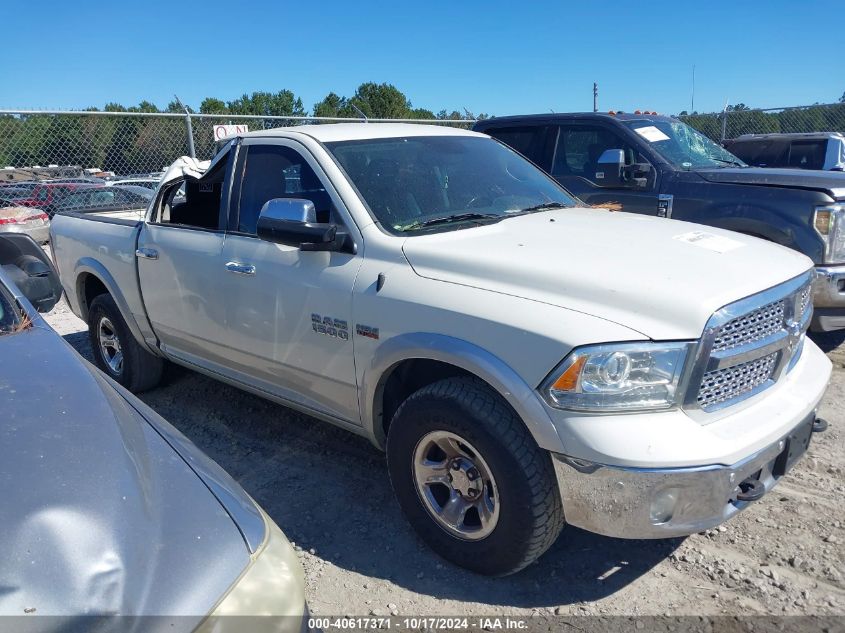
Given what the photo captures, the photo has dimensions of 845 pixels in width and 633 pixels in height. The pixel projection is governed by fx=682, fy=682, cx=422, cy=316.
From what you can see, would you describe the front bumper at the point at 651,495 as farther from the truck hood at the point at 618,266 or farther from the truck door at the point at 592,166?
the truck door at the point at 592,166

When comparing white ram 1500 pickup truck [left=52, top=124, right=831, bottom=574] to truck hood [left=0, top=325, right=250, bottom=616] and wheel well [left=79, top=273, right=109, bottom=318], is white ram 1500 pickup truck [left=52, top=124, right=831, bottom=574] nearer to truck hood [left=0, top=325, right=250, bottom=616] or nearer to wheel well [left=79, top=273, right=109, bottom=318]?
truck hood [left=0, top=325, right=250, bottom=616]

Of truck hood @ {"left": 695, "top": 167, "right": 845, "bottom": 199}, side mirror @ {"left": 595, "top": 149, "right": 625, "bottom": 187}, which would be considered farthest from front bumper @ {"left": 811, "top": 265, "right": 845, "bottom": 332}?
side mirror @ {"left": 595, "top": 149, "right": 625, "bottom": 187}

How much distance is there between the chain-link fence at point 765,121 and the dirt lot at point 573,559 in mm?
11593

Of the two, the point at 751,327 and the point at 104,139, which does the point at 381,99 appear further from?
the point at 751,327

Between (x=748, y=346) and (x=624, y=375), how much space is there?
23.7 inches

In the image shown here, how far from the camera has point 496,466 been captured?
2.57 m

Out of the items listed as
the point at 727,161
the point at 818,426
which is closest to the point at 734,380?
the point at 818,426

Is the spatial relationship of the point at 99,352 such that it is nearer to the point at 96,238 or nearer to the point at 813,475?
the point at 96,238

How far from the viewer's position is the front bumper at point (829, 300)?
4.87 m

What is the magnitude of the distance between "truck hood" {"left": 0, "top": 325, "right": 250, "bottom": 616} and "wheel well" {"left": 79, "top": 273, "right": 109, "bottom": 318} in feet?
10.9

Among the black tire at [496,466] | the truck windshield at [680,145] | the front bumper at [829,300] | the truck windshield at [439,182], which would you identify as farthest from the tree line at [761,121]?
the black tire at [496,466]

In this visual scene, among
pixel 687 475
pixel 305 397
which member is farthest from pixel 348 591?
pixel 687 475

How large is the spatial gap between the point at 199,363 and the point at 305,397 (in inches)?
42.5

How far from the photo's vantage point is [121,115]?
10.4 m
